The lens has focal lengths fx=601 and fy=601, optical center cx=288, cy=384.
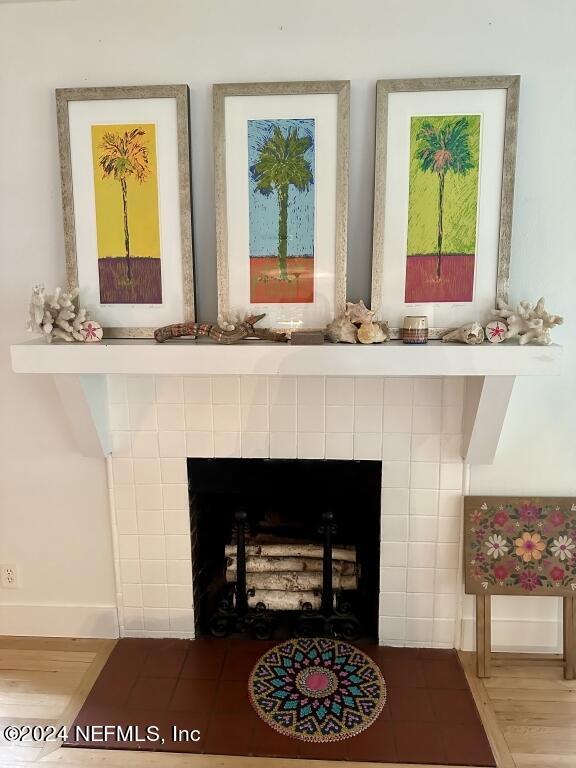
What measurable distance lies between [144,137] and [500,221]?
112 centimetres

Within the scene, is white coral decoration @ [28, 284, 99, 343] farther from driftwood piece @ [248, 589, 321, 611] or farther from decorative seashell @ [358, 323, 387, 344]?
driftwood piece @ [248, 589, 321, 611]

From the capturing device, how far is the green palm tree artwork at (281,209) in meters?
1.81

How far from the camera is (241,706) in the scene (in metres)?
1.89

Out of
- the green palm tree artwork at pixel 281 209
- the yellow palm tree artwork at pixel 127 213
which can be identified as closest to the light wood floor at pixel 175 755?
the yellow palm tree artwork at pixel 127 213

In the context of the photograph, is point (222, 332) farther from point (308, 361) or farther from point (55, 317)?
point (55, 317)

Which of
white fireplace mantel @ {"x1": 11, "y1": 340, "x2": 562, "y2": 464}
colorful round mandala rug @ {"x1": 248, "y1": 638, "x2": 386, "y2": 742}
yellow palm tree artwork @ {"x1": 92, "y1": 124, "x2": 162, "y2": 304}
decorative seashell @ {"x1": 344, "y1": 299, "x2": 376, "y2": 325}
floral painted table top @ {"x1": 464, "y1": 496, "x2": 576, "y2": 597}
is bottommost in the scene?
colorful round mandala rug @ {"x1": 248, "y1": 638, "x2": 386, "y2": 742}

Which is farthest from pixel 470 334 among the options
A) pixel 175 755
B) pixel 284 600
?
pixel 175 755

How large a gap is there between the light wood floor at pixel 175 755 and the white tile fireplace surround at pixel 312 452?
0.26 meters

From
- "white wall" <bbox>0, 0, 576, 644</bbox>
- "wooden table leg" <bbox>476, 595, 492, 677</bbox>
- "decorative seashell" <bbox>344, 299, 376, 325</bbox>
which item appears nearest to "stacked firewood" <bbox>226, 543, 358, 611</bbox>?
"wooden table leg" <bbox>476, 595, 492, 677</bbox>

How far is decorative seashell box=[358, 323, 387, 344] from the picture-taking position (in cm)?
175

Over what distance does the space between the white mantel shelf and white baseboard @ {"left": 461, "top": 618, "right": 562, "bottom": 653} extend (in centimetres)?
98

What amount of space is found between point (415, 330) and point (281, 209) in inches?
21.8

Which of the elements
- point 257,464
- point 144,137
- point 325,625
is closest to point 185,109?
point 144,137

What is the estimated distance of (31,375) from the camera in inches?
82.1
